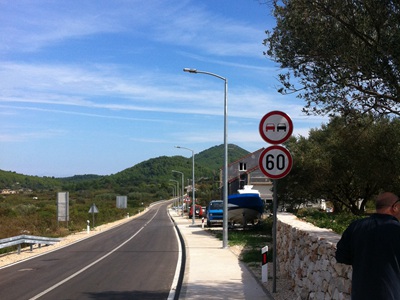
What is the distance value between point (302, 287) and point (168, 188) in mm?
186947

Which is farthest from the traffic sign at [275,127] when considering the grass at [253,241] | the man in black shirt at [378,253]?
the grass at [253,241]

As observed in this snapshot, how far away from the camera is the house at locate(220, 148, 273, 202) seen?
2736 inches

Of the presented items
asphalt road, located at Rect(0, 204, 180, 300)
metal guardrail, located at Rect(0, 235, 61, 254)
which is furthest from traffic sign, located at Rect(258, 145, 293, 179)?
metal guardrail, located at Rect(0, 235, 61, 254)

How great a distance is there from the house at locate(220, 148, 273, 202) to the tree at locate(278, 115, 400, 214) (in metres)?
36.5

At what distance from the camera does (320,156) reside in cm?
2719

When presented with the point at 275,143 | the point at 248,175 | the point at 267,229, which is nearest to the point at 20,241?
the point at 267,229

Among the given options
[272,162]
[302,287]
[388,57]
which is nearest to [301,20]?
[388,57]

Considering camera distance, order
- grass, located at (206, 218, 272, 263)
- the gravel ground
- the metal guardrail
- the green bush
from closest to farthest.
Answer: the gravel ground
the green bush
grass, located at (206, 218, 272, 263)
the metal guardrail

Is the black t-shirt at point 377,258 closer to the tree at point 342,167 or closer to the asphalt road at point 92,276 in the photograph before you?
the asphalt road at point 92,276

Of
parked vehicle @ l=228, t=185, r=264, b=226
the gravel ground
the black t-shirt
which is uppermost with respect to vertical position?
the black t-shirt

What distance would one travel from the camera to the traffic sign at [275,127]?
8.94m

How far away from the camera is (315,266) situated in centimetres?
719

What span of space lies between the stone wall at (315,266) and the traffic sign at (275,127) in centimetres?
175

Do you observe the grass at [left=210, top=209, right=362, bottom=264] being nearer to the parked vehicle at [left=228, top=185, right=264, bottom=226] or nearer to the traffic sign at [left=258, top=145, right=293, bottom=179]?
the parked vehicle at [left=228, top=185, right=264, bottom=226]
